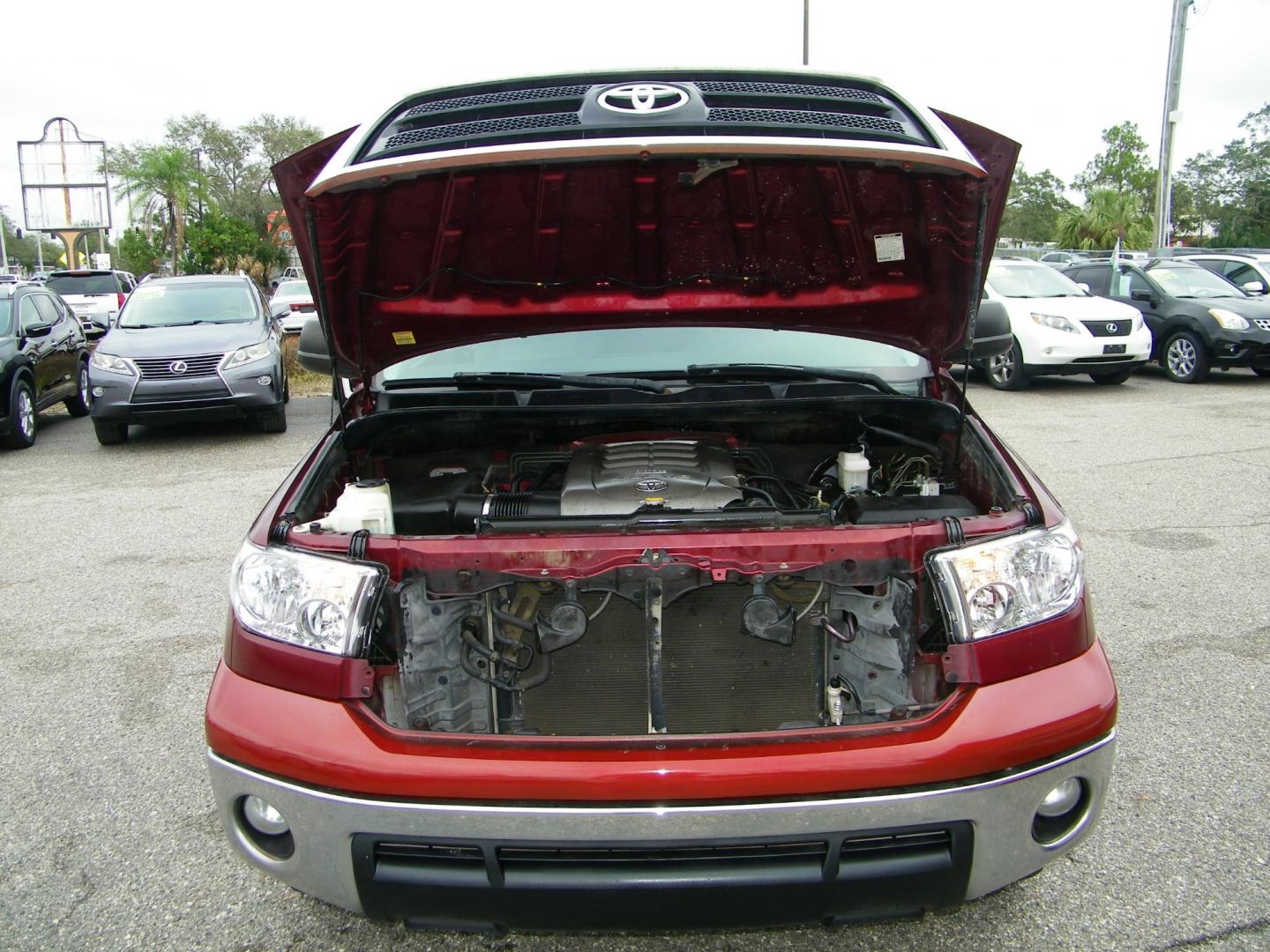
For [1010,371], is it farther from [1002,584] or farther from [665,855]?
[665,855]

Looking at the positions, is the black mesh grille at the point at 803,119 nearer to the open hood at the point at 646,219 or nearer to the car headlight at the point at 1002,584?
the open hood at the point at 646,219

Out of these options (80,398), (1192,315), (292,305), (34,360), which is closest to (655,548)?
(34,360)

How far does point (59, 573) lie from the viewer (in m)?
5.20

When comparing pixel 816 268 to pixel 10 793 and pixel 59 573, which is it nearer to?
pixel 10 793

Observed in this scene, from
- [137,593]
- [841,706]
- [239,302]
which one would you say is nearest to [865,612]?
[841,706]

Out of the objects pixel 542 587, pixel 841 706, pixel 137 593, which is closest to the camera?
pixel 542 587

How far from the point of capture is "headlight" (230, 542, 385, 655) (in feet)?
6.38

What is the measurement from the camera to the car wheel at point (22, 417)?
895cm

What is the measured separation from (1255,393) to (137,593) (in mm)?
11966

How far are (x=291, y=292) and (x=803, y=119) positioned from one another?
1950 centimetres

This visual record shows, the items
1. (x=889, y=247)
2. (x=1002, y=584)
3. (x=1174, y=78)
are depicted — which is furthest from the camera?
→ (x=1174, y=78)

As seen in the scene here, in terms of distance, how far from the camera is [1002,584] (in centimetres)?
197

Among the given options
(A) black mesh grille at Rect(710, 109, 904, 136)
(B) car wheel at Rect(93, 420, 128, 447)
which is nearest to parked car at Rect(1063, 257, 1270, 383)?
(A) black mesh grille at Rect(710, 109, 904, 136)

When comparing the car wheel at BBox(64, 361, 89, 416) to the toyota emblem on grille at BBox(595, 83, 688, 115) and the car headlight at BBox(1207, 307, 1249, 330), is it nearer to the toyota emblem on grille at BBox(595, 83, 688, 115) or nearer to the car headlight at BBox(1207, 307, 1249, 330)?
the toyota emblem on grille at BBox(595, 83, 688, 115)
